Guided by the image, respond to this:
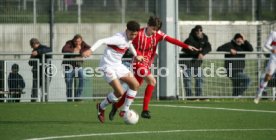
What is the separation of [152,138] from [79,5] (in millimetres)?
14542

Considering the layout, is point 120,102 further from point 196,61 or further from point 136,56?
point 196,61

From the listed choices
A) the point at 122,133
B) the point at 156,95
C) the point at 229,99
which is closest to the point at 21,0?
the point at 156,95

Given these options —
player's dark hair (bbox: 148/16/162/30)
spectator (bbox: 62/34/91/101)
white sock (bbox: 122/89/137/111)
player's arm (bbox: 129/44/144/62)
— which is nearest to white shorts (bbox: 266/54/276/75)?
spectator (bbox: 62/34/91/101)

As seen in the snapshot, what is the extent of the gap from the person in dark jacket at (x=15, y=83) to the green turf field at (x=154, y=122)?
152 centimetres

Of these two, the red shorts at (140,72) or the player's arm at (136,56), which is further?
the red shorts at (140,72)

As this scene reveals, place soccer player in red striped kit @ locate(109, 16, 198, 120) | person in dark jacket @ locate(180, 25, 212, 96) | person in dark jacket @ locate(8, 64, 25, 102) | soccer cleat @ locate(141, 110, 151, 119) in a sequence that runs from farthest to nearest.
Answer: person in dark jacket @ locate(180, 25, 212, 96)
person in dark jacket @ locate(8, 64, 25, 102)
soccer player in red striped kit @ locate(109, 16, 198, 120)
soccer cleat @ locate(141, 110, 151, 119)

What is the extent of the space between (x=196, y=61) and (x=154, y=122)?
23.8 ft

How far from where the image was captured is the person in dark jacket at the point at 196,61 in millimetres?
21844

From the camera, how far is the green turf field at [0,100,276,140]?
12.6 m

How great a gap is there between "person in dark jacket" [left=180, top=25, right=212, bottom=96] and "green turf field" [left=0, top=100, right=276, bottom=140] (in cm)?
195

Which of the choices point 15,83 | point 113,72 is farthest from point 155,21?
point 15,83

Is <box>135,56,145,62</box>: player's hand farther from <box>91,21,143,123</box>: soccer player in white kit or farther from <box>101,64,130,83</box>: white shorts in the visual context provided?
<box>101,64,130,83</box>: white shorts

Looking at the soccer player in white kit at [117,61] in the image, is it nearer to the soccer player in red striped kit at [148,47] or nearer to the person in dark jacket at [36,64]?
the soccer player in red striped kit at [148,47]

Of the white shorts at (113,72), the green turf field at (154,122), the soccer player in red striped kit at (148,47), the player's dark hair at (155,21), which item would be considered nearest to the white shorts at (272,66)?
the green turf field at (154,122)
